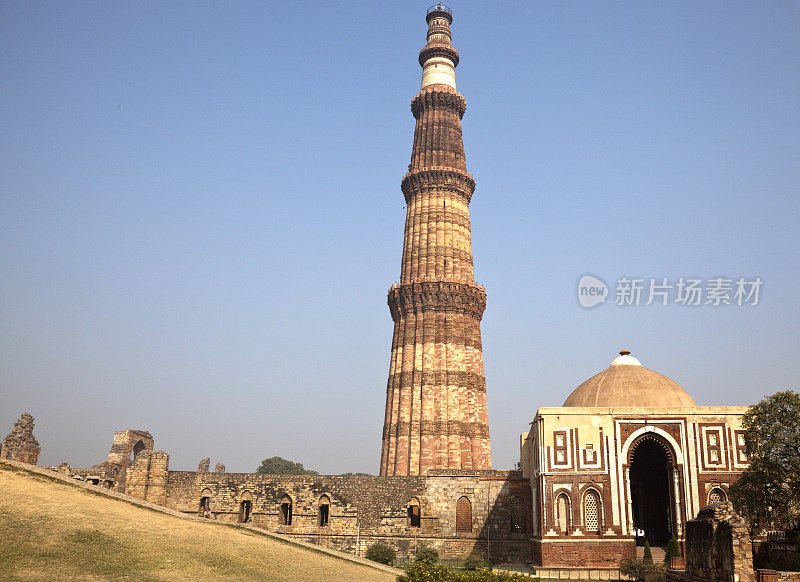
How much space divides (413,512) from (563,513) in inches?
335

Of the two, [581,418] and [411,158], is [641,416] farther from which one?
[411,158]

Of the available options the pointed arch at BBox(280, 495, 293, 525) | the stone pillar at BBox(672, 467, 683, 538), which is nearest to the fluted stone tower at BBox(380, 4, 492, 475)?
the pointed arch at BBox(280, 495, 293, 525)

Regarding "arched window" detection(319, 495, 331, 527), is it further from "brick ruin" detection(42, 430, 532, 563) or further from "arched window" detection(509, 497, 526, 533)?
"arched window" detection(509, 497, 526, 533)

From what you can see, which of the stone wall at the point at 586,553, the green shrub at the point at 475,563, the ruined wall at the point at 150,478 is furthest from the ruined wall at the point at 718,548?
the ruined wall at the point at 150,478

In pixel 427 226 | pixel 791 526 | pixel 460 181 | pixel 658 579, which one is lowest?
pixel 658 579

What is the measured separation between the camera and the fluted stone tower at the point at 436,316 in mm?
36500

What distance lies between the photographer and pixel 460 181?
137 ft

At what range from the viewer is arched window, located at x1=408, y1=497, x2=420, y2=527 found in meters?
31.3

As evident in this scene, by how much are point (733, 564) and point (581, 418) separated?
33.7 feet

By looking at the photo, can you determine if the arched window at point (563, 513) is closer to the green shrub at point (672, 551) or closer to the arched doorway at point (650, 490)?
the green shrub at point (672, 551)

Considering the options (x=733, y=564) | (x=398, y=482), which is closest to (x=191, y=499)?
(x=398, y=482)

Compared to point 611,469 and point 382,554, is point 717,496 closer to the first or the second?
point 611,469

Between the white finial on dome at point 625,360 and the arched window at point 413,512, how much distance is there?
36.4 ft

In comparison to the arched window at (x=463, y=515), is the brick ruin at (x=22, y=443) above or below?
above
